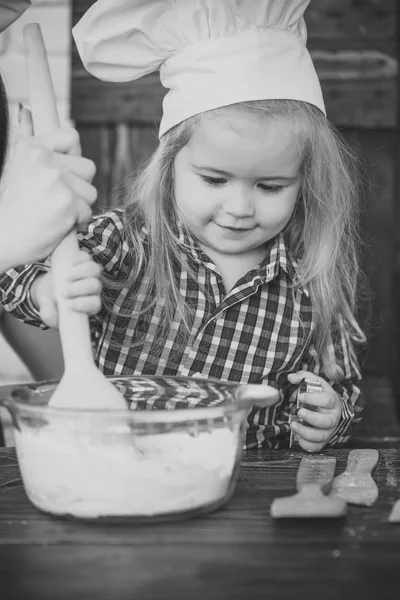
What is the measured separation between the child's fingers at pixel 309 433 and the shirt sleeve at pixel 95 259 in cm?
41

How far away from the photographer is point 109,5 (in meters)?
1.14

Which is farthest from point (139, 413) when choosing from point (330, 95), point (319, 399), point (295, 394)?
point (330, 95)

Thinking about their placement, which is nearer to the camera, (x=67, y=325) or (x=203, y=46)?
(x=67, y=325)

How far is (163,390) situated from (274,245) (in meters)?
0.57

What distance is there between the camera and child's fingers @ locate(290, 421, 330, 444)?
1.16 meters

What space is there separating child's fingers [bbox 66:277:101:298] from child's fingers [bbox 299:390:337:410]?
396 millimetres

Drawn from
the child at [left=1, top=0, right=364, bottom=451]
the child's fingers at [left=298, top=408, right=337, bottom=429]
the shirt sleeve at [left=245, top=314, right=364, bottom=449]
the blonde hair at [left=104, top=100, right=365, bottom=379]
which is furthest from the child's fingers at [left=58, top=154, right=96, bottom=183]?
the shirt sleeve at [left=245, top=314, right=364, bottom=449]

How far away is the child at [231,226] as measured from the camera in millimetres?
1184

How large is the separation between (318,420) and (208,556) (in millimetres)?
541

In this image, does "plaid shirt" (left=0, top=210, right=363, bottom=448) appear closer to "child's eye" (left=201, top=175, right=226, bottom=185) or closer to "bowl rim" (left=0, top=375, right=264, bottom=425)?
"child's eye" (left=201, top=175, right=226, bottom=185)

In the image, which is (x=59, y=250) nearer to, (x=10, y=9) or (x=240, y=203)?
(x=240, y=203)

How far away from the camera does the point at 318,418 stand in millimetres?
1176

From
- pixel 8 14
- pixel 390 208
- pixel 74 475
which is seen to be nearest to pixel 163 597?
pixel 74 475

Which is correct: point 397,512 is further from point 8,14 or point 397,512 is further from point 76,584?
point 8,14
